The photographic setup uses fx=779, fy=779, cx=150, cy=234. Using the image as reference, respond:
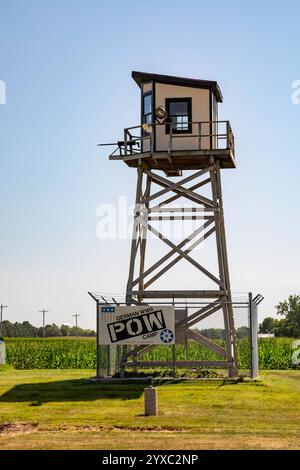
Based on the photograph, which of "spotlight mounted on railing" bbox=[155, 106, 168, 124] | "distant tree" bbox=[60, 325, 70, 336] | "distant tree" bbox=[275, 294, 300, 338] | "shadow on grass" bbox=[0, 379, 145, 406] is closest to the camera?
"shadow on grass" bbox=[0, 379, 145, 406]

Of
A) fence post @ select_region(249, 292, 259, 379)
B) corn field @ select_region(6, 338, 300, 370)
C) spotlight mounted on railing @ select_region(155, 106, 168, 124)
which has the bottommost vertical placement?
corn field @ select_region(6, 338, 300, 370)

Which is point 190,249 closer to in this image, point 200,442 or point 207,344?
point 207,344

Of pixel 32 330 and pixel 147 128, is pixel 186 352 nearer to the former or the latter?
pixel 147 128

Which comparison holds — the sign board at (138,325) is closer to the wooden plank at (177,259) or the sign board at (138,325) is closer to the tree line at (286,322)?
the wooden plank at (177,259)

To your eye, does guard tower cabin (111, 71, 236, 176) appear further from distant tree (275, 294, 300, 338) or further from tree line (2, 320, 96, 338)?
tree line (2, 320, 96, 338)

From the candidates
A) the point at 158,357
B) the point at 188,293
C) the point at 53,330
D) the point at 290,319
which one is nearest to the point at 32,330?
the point at 53,330

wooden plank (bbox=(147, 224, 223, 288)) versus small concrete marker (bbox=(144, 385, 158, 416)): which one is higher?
wooden plank (bbox=(147, 224, 223, 288))

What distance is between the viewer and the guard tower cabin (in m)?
31.1

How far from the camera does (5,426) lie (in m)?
20.0

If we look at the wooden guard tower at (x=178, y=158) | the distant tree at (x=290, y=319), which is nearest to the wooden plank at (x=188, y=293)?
the wooden guard tower at (x=178, y=158)

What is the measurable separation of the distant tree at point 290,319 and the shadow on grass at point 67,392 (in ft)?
247

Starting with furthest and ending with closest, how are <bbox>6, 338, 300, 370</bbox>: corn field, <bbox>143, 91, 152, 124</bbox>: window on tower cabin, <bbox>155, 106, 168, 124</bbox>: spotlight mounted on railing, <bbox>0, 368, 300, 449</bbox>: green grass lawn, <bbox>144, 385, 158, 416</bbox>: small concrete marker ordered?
<bbox>6, 338, 300, 370</bbox>: corn field, <bbox>143, 91, 152, 124</bbox>: window on tower cabin, <bbox>155, 106, 168, 124</bbox>: spotlight mounted on railing, <bbox>144, 385, 158, 416</bbox>: small concrete marker, <bbox>0, 368, 300, 449</bbox>: green grass lawn

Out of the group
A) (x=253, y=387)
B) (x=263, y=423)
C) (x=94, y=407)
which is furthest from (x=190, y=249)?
(x=263, y=423)

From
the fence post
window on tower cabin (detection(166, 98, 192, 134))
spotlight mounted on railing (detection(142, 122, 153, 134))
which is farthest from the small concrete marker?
window on tower cabin (detection(166, 98, 192, 134))
